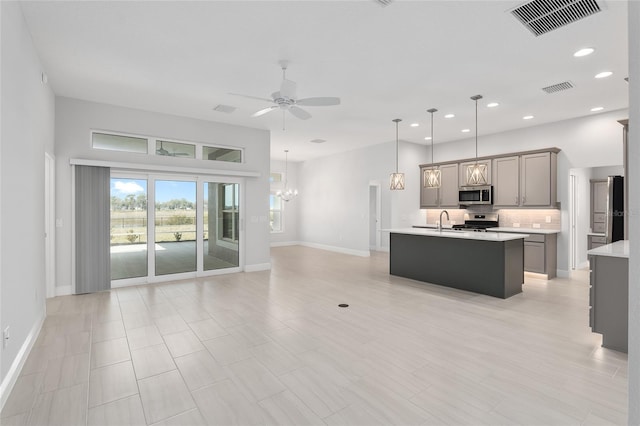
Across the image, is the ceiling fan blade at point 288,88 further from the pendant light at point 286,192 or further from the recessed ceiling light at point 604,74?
the pendant light at point 286,192

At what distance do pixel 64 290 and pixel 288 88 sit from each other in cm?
461

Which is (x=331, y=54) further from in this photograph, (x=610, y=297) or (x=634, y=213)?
(x=610, y=297)

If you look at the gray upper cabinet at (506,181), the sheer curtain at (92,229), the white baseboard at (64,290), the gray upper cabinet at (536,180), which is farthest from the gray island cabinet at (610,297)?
the white baseboard at (64,290)

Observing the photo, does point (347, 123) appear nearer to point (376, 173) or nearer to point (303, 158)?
point (376, 173)

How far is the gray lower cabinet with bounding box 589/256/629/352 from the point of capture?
122 inches

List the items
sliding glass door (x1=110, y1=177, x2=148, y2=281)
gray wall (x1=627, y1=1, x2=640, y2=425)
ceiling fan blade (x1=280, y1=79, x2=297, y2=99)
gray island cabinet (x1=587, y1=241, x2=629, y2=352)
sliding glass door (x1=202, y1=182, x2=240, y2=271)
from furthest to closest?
sliding glass door (x1=202, y1=182, x2=240, y2=271), sliding glass door (x1=110, y1=177, x2=148, y2=281), ceiling fan blade (x1=280, y1=79, x2=297, y2=99), gray island cabinet (x1=587, y1=241, x2=629, y2=352), gray wall (x1=627, y1=1, x2=640, y2=425)

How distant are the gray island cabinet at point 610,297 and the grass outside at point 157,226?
19.4ft

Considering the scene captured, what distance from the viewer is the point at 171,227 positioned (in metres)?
6.11

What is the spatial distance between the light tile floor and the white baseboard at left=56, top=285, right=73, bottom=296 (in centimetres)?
23

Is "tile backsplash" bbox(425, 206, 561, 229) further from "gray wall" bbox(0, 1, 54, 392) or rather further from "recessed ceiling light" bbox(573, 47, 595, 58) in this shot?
"gray wall" bbox(0, 1, 54, 392)

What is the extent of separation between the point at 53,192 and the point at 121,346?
3.05 m

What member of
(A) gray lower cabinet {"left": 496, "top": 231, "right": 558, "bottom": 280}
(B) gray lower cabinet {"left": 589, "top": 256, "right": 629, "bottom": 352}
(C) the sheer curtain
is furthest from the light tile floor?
(A) gray lower cabinet {"left": 496, "top": 231, "right": 558, "bottom": 280}

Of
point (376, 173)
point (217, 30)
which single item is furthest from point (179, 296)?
point (376, 173)

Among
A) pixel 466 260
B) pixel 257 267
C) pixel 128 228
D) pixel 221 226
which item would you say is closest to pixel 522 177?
pixel 466 260
